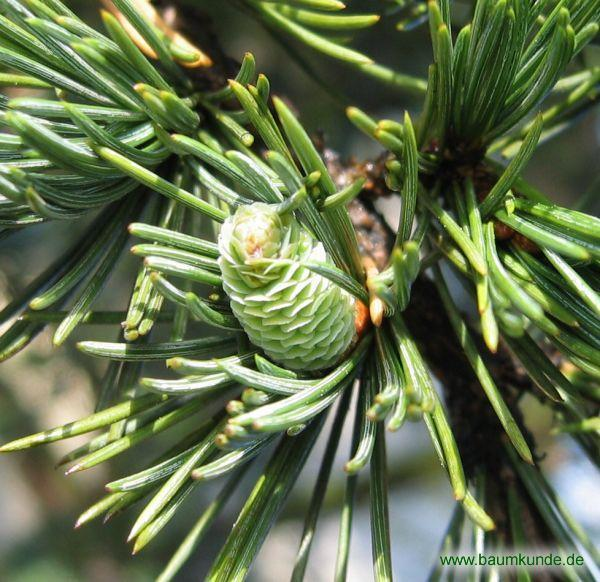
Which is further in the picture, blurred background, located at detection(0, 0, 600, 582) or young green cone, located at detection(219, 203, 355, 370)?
blurred background, located at detection(0, 0, 600, 582)

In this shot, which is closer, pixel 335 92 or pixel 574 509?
pixel 335 92

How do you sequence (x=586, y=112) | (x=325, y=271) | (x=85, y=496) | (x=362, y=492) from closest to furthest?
(x=325, y=271) → (x=586, y=112) → (x=85, y=496) → (x=362, y=492)

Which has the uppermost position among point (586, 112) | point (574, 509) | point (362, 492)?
point (586, 112)

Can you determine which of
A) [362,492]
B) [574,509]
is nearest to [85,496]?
[362,492]

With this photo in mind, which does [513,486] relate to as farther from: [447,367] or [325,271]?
[325,271]

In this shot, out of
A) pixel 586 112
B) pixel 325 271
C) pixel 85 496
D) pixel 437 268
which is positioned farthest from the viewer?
pixel 85 496

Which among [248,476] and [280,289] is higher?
[280,289]

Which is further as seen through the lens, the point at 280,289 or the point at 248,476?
the point at 248,476
